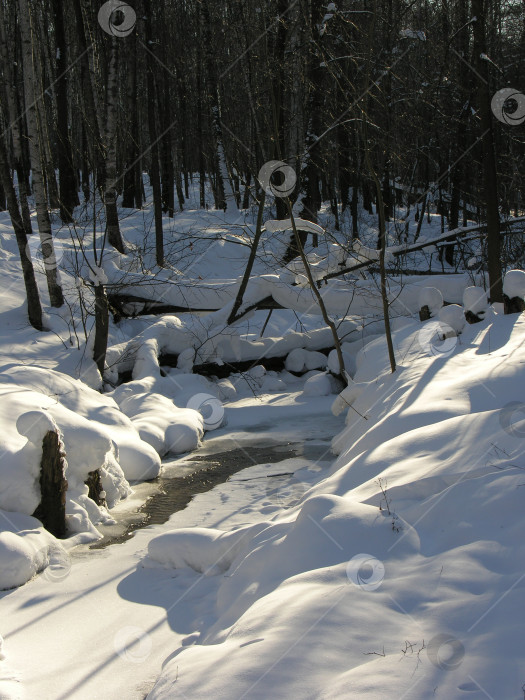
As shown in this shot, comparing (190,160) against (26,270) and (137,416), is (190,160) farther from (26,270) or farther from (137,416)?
(137,416)

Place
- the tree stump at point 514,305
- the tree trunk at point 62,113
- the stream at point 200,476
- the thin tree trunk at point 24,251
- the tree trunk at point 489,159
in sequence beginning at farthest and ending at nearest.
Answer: the tree trunk at point 62,113 < the thin tree trunk at point 24,251 < the tree trunk at point 489,159 < the tree stump at point 514,305 < the stream at point 200,476

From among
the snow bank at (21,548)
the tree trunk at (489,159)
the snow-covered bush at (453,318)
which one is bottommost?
the snow bank at (21,548)

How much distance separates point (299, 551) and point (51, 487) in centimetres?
266

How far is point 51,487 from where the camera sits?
542 centimetres

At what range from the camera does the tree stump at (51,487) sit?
5.40 meters

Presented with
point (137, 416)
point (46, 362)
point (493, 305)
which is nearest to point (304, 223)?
point (493, 305)

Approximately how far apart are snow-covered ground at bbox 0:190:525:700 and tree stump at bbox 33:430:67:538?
0.09 metres

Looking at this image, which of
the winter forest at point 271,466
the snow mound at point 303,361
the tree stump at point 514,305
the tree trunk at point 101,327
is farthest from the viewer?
the snow mound at point 303,361

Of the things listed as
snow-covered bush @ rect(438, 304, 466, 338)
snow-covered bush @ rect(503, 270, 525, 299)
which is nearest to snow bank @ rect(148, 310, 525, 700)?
snow-covered bush @ rect(503, 270, 525, 299)

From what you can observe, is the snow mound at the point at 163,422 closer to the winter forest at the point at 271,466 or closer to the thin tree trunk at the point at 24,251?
the winter forest at the point at 271,466

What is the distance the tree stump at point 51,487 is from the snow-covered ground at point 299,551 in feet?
0.28

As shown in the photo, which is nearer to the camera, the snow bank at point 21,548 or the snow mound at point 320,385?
the snow bank at point 21,548

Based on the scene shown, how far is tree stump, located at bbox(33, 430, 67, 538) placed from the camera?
540 cm

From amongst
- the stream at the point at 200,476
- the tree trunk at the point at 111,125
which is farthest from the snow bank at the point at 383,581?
the tree trunk at the point at 111,125
